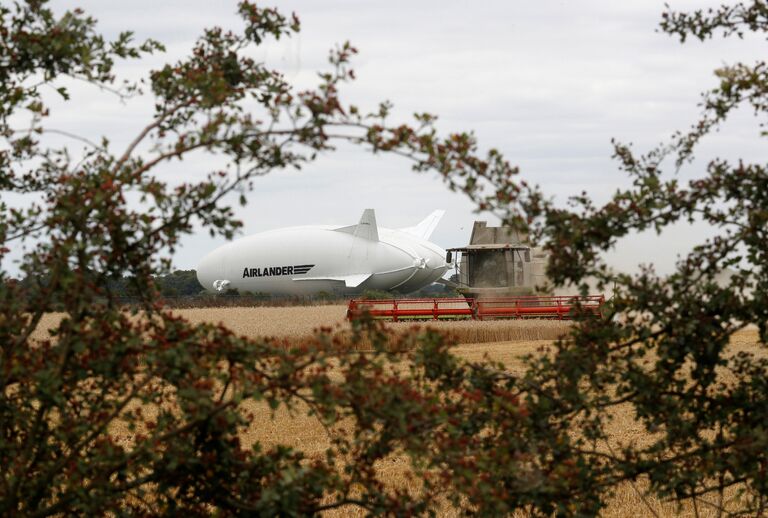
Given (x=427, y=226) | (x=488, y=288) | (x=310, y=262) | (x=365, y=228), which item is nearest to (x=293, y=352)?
(x=488, y=288)

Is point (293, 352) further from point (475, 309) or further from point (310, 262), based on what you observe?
point (310, 262)

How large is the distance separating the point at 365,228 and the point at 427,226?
1242 inches

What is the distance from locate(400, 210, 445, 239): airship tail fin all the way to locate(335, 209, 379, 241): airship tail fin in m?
25.8

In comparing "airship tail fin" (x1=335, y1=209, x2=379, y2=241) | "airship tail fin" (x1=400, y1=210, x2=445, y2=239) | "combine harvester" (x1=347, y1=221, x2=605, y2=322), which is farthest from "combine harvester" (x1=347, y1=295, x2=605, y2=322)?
"airship tail fin" (x1=400, y1=210, x2=445, y2=239)

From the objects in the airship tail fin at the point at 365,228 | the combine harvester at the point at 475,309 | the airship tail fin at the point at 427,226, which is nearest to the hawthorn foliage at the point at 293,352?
the combine harvester at the point at 475,309

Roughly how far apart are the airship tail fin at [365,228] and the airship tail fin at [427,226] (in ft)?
84.5

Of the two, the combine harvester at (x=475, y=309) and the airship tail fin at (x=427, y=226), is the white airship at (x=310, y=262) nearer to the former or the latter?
the airship tail fin at (x=427, y=226)

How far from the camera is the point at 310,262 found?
82938 millimetres

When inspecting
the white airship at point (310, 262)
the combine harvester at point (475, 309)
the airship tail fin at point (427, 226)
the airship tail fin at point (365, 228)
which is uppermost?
the airship tail fin at point (427, 226)

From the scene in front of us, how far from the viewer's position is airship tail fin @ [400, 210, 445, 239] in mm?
112812

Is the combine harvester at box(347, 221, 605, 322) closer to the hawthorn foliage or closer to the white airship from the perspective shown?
the hawthorn foliage

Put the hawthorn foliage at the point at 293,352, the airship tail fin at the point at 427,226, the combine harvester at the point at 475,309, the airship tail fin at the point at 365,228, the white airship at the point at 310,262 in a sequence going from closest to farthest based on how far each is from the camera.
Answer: the hawthorn foliage at the point at 293,352, the combine harvester at the point at 475,309, the white airship at the point at 310,262, the airship tail fin at the point at 365,228, the airship tail fin at the point at 427,226

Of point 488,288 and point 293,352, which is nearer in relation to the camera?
point 293,352

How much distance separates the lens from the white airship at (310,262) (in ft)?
271
